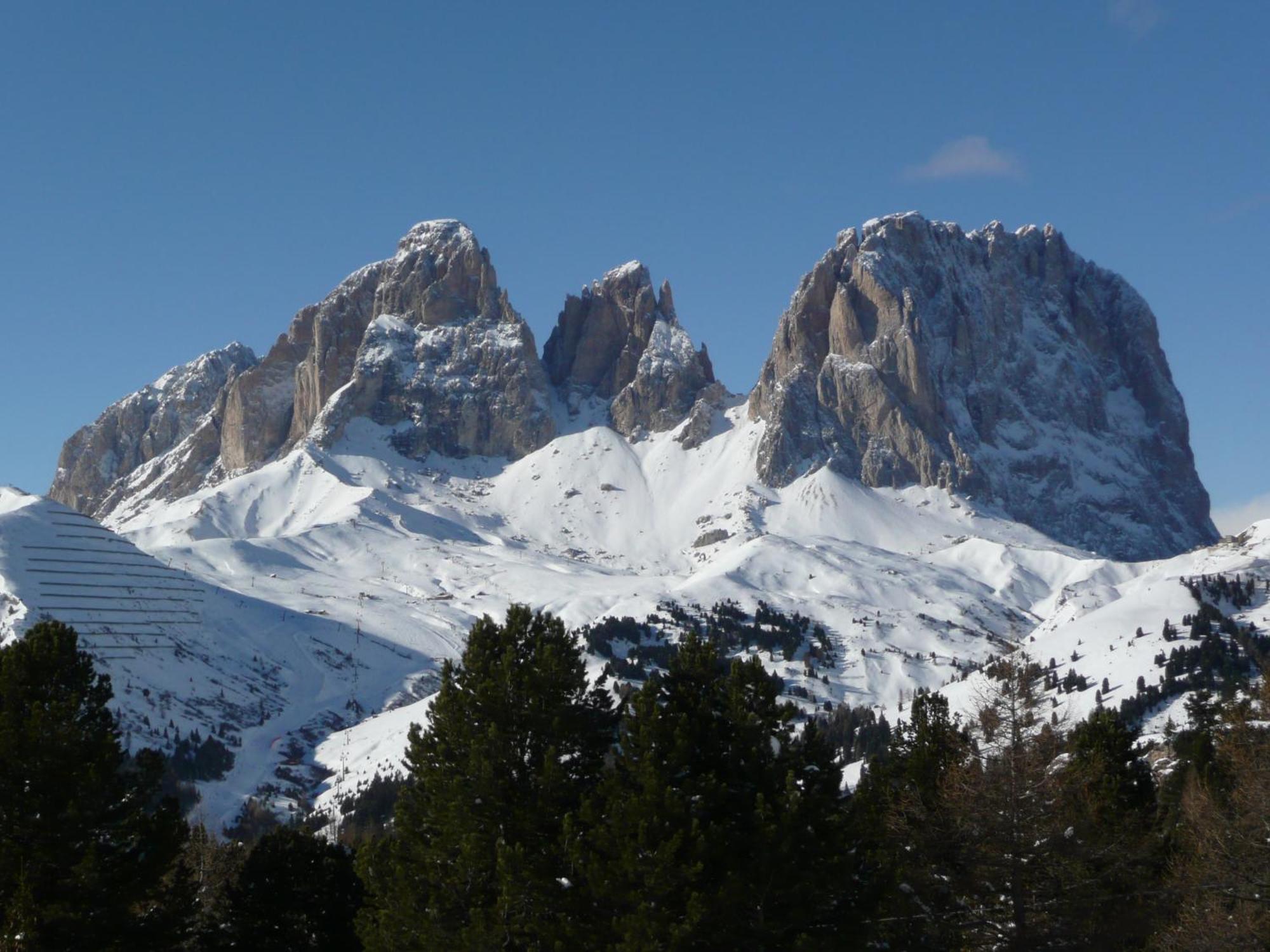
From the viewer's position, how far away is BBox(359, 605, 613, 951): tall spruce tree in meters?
36.7

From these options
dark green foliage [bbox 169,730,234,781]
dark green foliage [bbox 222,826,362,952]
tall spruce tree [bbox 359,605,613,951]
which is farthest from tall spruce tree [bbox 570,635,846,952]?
dark green foliage [bbox 169,730,234,781]

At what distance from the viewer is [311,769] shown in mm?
197000

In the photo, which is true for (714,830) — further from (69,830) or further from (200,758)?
(200,758)

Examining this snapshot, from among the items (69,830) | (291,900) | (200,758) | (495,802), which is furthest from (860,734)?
(69,830)

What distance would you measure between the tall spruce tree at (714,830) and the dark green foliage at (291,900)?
1925cm

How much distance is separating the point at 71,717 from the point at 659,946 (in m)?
20.5

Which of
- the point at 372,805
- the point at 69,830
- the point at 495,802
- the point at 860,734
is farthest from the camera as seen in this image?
the point at 860,734

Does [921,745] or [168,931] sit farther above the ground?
[921,745]

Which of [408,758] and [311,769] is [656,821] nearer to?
[408,758]

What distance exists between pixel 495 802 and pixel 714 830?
25.8ft

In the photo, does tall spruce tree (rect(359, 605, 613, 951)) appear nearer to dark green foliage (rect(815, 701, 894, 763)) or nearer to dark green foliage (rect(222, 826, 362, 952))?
dark green foliage (rect(222, 826, 362, 952))

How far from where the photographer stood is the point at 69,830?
39531mm

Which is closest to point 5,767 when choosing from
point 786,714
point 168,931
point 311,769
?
point 168,931

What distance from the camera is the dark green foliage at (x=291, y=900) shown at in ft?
164
